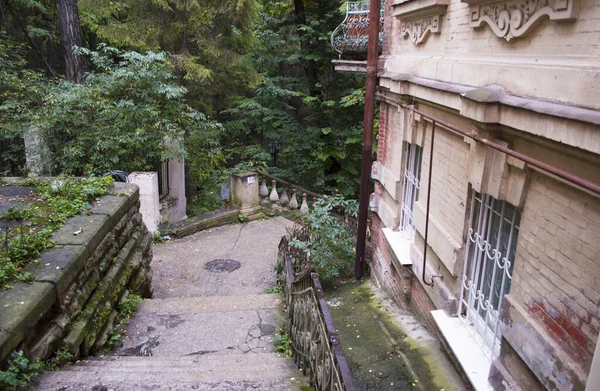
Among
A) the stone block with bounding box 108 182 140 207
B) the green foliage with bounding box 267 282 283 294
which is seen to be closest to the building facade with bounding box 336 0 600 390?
the green foliage with bounding box 267 282 283 294

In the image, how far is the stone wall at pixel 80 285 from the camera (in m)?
3.64

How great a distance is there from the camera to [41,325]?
3.97 metres

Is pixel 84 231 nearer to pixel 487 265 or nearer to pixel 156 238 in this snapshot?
pixel 487 265

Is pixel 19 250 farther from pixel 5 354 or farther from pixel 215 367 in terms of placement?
pixel 215 367

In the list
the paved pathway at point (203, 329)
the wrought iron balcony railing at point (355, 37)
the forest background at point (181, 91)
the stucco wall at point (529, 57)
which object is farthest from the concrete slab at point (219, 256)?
the stucco wall at point (529, 57)

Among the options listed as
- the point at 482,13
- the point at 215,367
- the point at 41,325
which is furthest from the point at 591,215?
the point at 41,325

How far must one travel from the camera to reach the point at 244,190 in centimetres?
1193

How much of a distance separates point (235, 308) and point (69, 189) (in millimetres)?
2897

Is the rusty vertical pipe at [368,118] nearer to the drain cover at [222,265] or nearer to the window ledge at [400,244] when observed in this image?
the window ledge at [400,244]

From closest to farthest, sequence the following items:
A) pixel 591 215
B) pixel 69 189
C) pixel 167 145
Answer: pixel 591 215
pixel 69 189
pixel 167 145

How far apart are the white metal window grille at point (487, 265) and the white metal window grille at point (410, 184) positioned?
187cm

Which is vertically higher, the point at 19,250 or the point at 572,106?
the point at 572,106

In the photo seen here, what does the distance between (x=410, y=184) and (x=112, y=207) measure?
13.8 ft

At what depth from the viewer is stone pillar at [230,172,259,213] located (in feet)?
39.1
